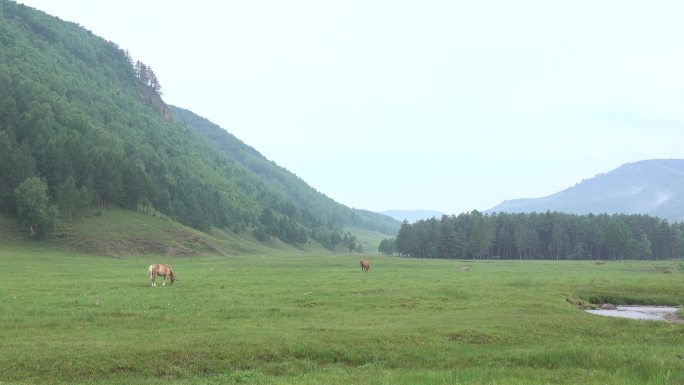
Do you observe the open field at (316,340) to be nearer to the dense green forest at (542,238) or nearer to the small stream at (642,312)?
the small stream at (642,312)

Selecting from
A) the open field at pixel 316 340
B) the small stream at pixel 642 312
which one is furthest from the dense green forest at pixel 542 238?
the open field at pixel 316 340

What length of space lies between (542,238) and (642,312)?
154 m

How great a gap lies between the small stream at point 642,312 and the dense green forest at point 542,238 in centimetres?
12936

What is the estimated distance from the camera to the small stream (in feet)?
114

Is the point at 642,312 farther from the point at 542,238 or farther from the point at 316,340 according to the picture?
the point at 542,238

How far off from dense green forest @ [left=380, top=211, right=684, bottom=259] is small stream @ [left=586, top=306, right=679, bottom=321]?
129 metres

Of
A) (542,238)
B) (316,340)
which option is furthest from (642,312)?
(542,238)

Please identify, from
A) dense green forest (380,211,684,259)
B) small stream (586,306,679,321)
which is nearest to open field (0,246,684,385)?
small stream (586,306,679,321)

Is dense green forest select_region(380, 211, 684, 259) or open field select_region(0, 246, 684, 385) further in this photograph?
dense green forest select_region(380, 211, 684, 259)

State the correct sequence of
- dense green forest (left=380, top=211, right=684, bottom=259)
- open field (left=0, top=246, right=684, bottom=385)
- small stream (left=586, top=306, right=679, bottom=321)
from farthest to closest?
1. dense green forest (left=380, top=211, right=684, bottom=259)
2. small stream (left=586, top=306, right=679, bottom=321)
3. open field (left=0, top=246, right=684, bottom=385)

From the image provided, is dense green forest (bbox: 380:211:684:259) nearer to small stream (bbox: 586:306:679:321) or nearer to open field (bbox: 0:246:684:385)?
small stream (bbox: 586:306:679:321)

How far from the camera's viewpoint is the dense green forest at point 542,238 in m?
170

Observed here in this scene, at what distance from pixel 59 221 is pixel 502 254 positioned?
143 metres

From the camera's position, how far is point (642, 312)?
37.7m
